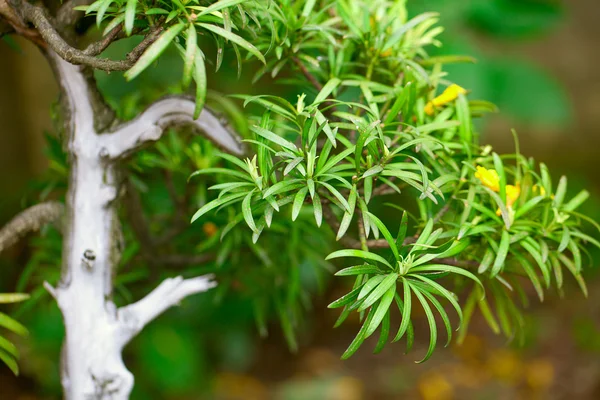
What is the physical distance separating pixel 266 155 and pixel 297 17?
20 centimetres

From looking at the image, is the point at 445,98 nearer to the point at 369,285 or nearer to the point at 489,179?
the point at 489,179

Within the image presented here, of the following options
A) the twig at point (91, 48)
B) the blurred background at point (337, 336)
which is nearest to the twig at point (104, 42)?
the twig at point (91, 48)

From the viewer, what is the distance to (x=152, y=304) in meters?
0.72

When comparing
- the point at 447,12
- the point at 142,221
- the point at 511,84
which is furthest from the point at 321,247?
the point at 511,84

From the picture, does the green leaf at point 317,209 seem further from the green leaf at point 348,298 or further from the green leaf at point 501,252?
the green leaf at point 501,252

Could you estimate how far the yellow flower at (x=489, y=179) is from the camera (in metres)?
0.68

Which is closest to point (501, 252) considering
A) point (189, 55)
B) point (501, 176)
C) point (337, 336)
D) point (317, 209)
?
point (501, 176)

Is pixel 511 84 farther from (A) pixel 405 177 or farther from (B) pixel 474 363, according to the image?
(A) pixel 405 177

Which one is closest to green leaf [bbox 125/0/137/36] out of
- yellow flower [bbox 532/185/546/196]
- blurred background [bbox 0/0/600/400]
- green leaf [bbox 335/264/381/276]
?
green leaf [bbox 335/264/381/276]

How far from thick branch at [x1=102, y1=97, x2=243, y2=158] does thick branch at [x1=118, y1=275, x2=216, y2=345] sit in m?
0.17

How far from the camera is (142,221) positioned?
2.80ft

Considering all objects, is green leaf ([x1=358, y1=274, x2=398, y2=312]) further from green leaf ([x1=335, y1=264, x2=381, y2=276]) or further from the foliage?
the foliage

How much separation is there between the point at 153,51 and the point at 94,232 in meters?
0.29

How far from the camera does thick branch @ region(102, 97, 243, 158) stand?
68cm
